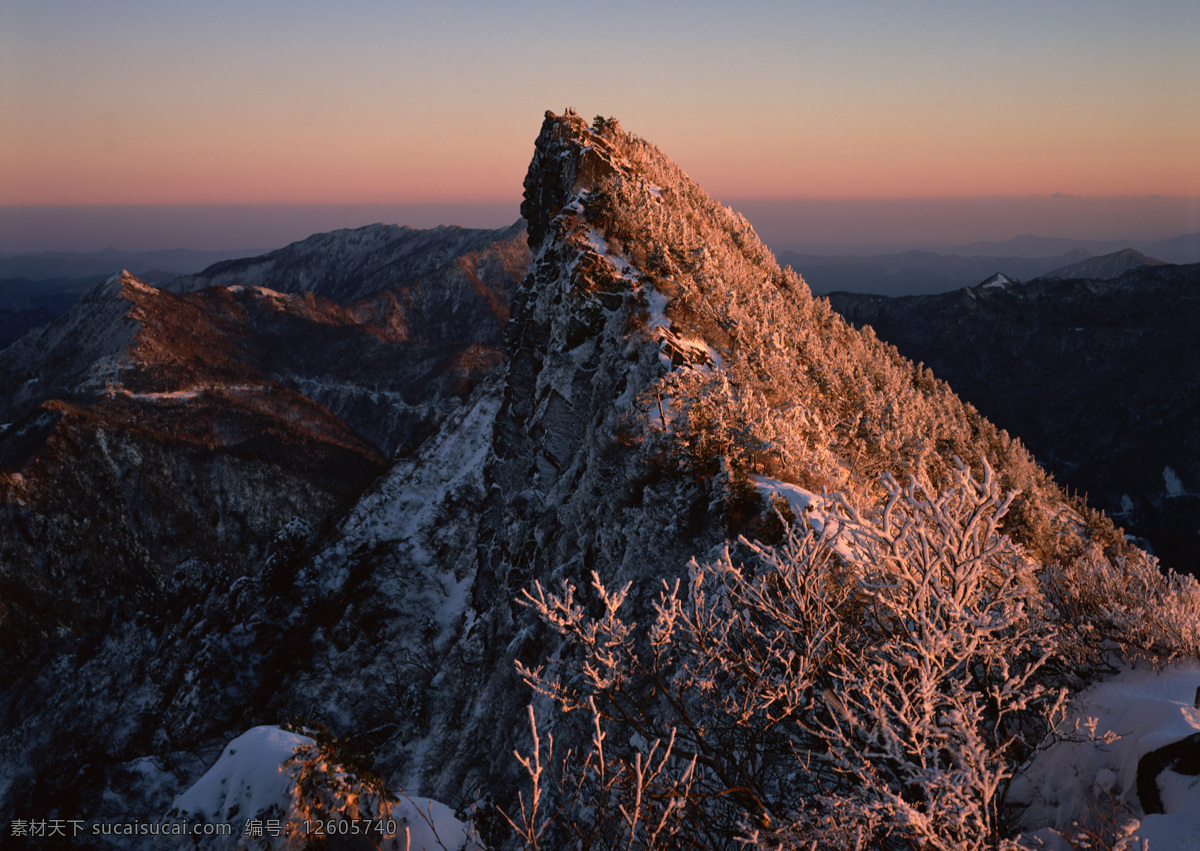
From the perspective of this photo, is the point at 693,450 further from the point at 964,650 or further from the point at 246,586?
the point at 246,586

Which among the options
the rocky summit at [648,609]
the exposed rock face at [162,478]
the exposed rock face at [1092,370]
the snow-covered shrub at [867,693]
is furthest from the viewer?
the exposed rock face at [1092,370]

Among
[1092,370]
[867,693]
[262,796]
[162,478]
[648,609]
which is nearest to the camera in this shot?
[867,693]

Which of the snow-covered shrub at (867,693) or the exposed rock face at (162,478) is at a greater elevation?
the snow-covered shrub at (867,693)

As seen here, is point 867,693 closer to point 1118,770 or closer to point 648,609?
point 1118,770

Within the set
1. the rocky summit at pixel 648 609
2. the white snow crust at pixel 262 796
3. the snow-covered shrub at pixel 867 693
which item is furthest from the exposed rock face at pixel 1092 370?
the white snow crust at pixel 262 796

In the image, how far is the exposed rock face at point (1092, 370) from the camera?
300 feet

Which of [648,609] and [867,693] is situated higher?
[867,693]

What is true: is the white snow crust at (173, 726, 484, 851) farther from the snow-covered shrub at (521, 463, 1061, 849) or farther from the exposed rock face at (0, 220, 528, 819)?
the exposed rock face at (0, 220, 528, 819)

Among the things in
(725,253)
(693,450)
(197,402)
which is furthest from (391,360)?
(693,450)

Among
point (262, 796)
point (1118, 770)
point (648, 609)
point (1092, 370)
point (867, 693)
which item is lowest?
point (1092, 370)

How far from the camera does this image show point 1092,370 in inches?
4857

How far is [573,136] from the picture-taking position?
28859mm

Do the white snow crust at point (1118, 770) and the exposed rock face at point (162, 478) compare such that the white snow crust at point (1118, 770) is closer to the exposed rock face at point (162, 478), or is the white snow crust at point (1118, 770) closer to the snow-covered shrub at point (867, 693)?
the snow-covered shrub at point (867, 693)

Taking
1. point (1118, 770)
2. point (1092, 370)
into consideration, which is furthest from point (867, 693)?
point (1092, 370)
